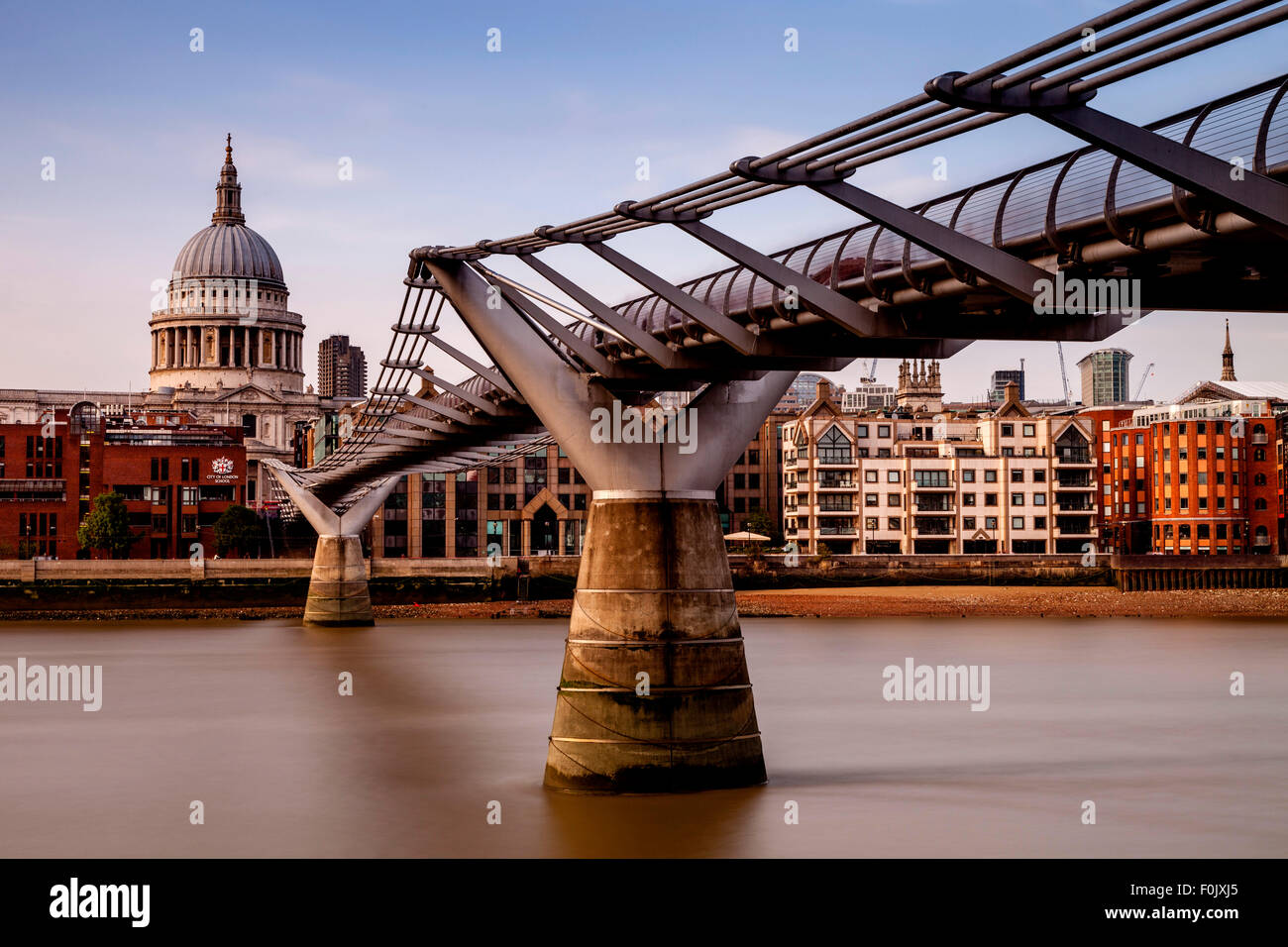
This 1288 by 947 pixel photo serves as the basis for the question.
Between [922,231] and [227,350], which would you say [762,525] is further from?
[922,231]

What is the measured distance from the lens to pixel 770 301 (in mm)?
21516

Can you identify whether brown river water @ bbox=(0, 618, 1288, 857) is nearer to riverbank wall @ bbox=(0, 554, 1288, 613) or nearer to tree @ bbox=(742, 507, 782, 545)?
riverbank wall @ bbox=(0, 554, 1288, 613)

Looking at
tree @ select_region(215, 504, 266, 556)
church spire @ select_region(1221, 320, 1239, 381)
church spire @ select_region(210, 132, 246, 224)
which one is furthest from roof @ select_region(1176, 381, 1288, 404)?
church spire @ select_region(210, 132, 246, 224)

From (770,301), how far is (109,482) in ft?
305

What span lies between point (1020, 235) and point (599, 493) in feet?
33.7

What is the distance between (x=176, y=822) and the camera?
25125 mm

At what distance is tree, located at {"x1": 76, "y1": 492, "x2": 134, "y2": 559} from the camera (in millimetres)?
100250

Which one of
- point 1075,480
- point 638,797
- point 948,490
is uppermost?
point 1075,480

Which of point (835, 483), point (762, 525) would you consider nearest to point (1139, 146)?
point (835, 483)

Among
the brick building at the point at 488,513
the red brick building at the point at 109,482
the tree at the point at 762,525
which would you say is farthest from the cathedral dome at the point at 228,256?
the tree at the point at 762,525

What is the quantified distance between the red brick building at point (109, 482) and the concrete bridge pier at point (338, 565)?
32.1 metres
